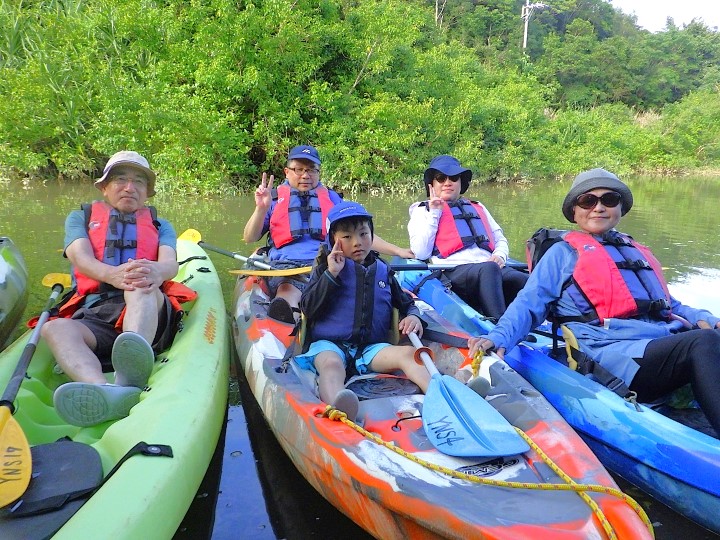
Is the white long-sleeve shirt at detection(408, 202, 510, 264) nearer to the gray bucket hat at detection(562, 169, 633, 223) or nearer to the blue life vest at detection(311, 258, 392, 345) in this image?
the gray bucket hat at detection(562, 169, 633, 223)

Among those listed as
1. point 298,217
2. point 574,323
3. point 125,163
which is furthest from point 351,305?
point 298,217

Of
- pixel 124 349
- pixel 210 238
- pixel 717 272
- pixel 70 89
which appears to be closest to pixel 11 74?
pixel 70 89

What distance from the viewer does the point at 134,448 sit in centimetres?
178

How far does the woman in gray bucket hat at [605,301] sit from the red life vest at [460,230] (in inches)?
51.0

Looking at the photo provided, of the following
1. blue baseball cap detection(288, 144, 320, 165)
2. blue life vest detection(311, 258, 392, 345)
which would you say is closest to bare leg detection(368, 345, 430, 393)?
blue life vest detection(311, 258, 392, 345)

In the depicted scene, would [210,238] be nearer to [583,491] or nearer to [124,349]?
[124,349]

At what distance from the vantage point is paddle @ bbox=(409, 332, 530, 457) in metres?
1.82

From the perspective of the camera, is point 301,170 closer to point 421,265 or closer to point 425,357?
point 421,265

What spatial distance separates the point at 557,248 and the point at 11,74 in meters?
12.5

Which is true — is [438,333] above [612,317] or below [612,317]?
below

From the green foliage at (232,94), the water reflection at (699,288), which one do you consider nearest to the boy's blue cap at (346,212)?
the water reflection at (699,288)

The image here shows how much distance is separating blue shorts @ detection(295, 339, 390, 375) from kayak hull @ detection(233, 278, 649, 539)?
0.13 m

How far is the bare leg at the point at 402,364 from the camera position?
239cm

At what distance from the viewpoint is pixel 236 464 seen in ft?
8.39
